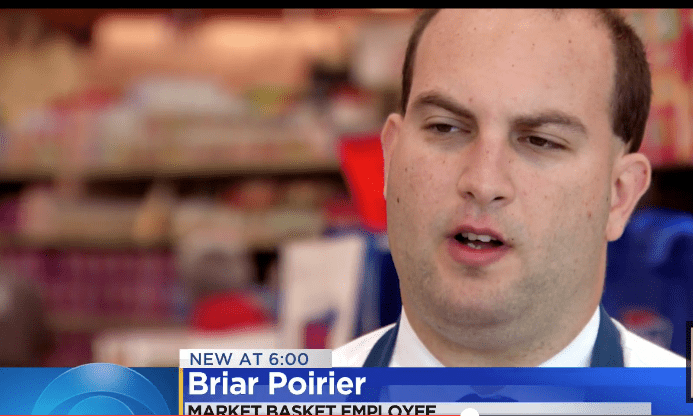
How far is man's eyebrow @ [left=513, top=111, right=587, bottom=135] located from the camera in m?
0.56

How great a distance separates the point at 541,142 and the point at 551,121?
2 cm

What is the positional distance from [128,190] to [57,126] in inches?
19.0

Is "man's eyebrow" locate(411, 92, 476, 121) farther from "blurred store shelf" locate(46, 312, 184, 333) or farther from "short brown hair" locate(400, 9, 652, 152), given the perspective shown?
"blurred store shelf" locate(46, 312, 184, 333)

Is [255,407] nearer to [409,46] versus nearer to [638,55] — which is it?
[409,46]

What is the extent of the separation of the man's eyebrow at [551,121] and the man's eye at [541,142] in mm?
11

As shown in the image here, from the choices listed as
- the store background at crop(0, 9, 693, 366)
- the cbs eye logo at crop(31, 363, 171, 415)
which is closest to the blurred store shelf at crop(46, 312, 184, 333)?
the store background at crop(0, 9, 693, 366)

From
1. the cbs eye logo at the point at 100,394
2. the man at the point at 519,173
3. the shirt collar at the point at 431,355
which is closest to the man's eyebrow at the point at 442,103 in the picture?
the man at the point at 519,173

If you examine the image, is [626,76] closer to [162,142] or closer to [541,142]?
[541,142]

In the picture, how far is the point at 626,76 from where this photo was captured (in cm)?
57

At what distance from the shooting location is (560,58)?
56 cm

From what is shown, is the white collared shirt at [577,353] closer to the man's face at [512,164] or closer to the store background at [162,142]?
the man's face at [512,164]

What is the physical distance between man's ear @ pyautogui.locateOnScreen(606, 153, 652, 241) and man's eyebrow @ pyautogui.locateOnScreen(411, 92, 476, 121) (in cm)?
15

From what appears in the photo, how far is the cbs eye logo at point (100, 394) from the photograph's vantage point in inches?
24.2
